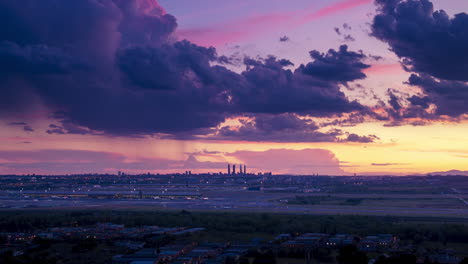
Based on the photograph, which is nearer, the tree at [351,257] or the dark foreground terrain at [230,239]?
the tree at [351,257]

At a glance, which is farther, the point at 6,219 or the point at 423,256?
the point at 6,219

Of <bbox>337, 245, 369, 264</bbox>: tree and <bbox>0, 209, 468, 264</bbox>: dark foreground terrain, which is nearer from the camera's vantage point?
<bbox>337, 245, 369, 264</bbox>: tree

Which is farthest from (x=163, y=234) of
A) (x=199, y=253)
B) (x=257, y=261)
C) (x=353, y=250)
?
(x=353, y=250)

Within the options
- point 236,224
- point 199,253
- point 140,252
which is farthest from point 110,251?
point 236,224

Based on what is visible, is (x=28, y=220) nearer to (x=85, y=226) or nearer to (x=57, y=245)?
(x=85, y=226)

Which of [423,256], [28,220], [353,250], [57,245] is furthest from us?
[28,220]

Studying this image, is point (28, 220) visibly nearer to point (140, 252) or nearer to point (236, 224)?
point (236, 224)

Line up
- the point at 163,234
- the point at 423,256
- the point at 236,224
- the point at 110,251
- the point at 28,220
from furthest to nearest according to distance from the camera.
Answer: the point at 28,220 → the point at 236,224 → the point at 163,234 → the point at 110,251 → the point at 423,256

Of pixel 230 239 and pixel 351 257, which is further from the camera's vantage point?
A: pixel 230 239

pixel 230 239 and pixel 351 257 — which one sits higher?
pixel 351 257
